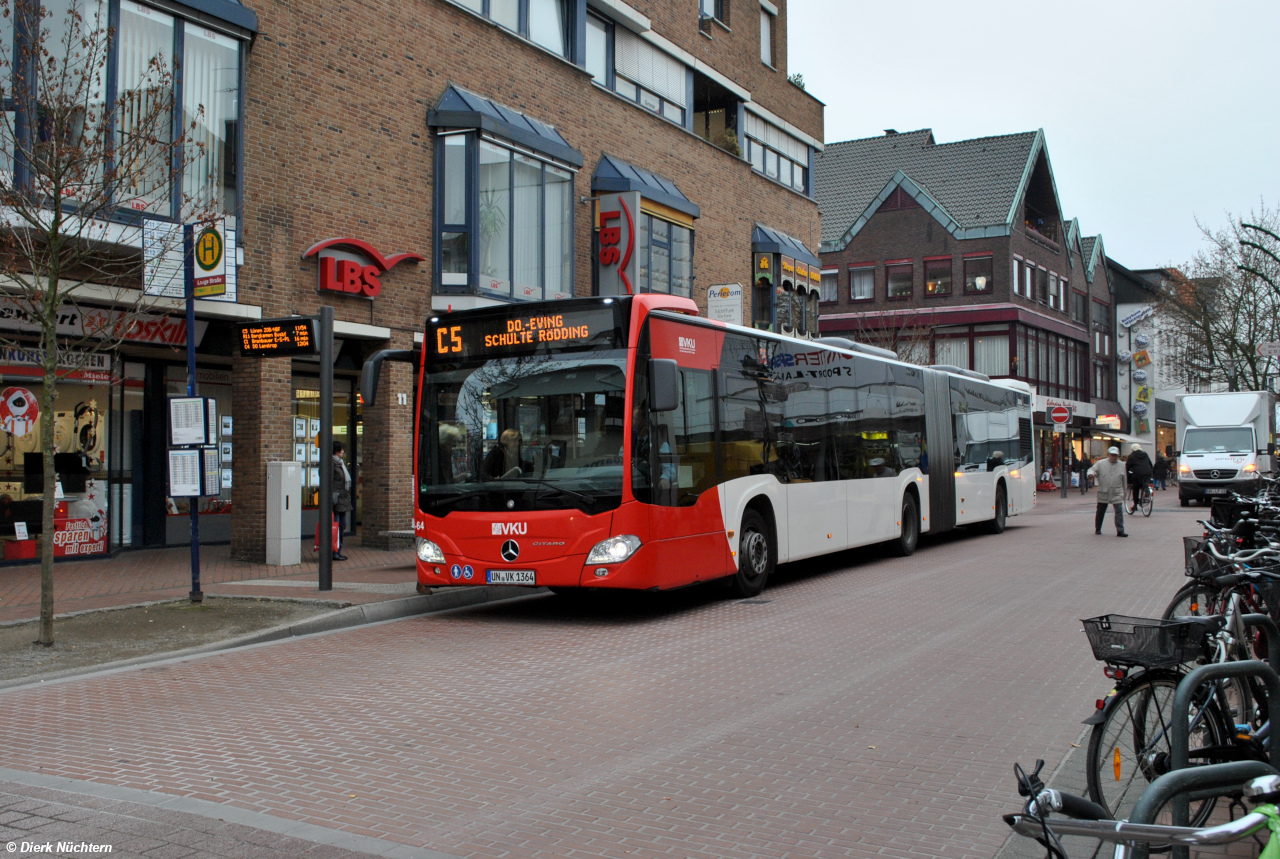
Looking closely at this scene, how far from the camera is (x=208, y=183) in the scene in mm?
15047

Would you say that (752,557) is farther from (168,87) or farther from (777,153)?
(777,153)

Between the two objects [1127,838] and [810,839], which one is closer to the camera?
[1127,838]

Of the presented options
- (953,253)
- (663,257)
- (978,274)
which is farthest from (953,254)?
(663,257)

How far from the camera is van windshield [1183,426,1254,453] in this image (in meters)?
31.8

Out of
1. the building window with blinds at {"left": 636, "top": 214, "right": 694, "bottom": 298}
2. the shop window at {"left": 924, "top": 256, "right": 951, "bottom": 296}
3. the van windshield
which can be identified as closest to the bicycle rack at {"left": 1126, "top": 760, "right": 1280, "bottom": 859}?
the building window with blinds at {"left": 636, "top": 214, "right": 694, "bottom": 298}

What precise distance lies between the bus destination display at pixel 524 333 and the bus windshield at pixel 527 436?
5.1 inches

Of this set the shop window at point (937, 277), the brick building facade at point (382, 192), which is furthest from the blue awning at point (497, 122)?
the shop window at point (937, 277)

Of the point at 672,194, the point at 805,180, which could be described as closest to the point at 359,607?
the point at 672,194

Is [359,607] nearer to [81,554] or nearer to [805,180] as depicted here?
[81,554]

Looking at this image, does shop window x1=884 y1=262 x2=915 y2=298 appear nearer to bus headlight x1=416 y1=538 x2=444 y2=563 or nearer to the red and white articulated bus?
the red and white articulated bus

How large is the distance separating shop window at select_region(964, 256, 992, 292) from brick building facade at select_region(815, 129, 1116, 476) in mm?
46

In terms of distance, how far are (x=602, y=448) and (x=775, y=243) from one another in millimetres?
20539

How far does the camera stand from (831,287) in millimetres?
51688

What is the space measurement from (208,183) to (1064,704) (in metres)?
13.1
